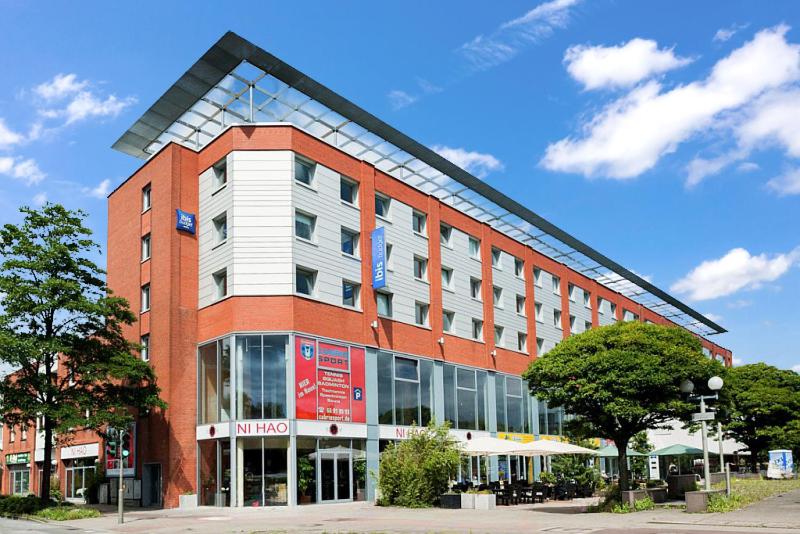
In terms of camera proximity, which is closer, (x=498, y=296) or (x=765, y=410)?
(x=498, y=296)

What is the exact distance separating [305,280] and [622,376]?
50.9 feet

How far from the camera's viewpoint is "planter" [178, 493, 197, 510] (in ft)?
112

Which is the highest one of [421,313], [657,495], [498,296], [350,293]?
[498,296]

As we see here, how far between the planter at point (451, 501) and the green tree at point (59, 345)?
12852 millimetres

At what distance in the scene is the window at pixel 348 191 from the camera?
39.7 metres

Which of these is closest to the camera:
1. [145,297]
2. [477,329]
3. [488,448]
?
[488,448]

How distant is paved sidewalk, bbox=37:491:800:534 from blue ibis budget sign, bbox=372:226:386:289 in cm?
1136

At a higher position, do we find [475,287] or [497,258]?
[497,258]

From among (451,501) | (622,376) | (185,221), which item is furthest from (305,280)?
(622,376)

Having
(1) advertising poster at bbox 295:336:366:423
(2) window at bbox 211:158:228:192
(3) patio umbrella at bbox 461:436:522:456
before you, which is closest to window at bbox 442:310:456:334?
(1) advertising poster at bbox 295:336:366:423

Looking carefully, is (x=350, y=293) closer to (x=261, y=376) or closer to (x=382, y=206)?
(x=382, y=206)

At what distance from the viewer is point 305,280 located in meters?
36.6

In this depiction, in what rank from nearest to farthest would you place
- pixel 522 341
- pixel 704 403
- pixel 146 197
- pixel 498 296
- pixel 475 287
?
pixel 704 403 < pixel 146 197 < pixel 475 287 < pixel 498 296 < pixel 522 341

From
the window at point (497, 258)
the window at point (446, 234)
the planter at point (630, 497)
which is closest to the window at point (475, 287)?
the window at point (497, 258)
